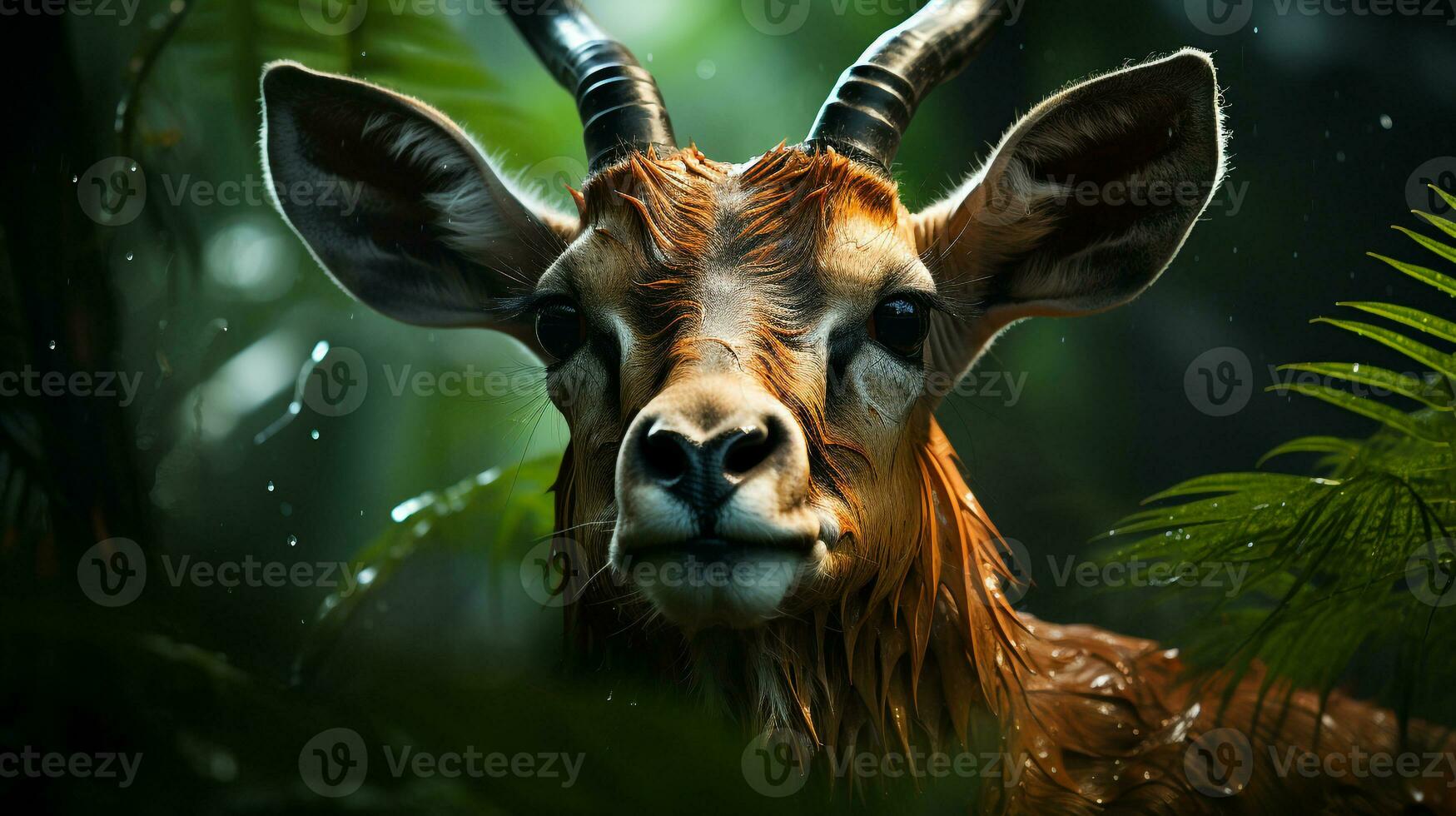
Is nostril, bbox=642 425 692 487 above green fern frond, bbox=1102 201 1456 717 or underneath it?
above

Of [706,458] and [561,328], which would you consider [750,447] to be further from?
[561,328]

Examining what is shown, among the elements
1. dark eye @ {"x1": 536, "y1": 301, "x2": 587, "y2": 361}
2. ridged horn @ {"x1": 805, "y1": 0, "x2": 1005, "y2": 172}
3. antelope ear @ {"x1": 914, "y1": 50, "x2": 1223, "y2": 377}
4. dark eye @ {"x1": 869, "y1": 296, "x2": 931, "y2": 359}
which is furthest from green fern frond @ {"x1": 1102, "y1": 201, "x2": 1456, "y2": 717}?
dark eye @ {"x1": 536, "y1": 301, "x2": 587, "y2": 361}

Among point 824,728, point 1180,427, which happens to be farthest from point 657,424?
point 1180,427

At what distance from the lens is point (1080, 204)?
2492mm

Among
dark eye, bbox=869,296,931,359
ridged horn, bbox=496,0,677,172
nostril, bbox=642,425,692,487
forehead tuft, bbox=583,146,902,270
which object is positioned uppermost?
ridged horn, bbox=496,0,677,172

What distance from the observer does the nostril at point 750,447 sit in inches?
64.7

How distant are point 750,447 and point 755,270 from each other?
550mm

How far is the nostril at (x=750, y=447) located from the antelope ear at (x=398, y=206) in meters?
1.12

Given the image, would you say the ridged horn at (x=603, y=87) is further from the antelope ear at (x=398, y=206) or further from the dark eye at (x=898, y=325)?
the dark eye at (x=898, y=325)

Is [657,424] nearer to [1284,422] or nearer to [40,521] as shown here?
[40,521]

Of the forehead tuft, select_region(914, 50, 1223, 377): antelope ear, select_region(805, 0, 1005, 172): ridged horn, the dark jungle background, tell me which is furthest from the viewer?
the dark jungle background

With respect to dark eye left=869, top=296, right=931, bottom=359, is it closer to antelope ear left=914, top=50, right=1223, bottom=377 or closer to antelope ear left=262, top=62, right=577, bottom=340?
antelope ear left=914, top=50, right=1223, bottom=377

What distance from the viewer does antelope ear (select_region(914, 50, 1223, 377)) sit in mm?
2275

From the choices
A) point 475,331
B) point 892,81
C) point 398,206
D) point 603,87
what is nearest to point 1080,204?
point 892,81
